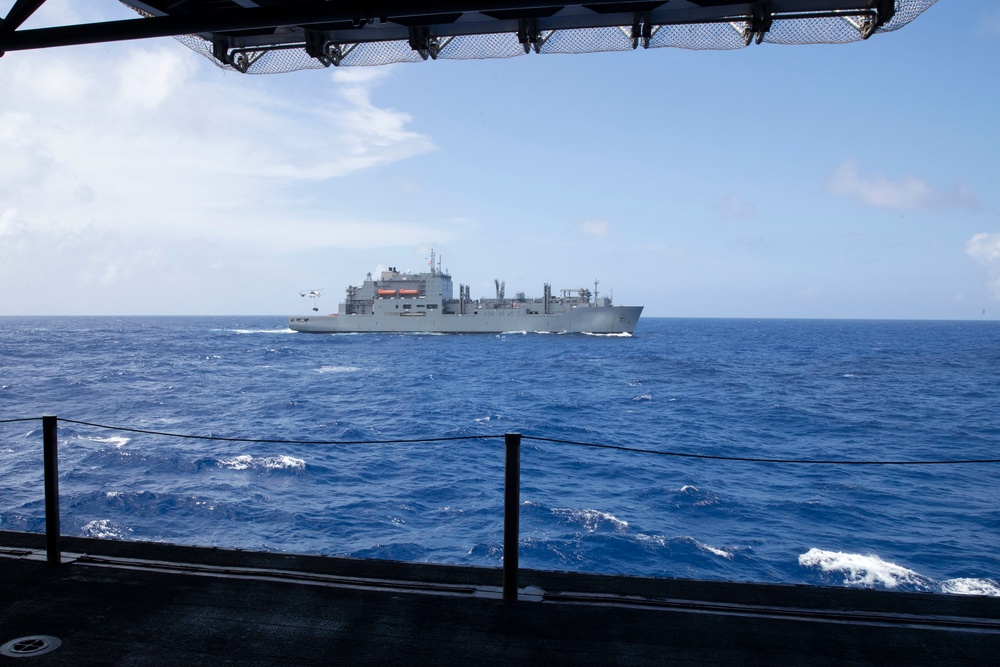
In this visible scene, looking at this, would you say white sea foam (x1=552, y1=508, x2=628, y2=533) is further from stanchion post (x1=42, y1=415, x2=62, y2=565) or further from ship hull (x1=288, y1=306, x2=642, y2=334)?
ship hull (x1=288, y1=306, x2=642, y2=334)

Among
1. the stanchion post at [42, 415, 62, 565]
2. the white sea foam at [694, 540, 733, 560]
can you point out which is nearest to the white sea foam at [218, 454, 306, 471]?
the white sea foam at [694, 540, 733, 560]

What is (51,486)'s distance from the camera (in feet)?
11.4

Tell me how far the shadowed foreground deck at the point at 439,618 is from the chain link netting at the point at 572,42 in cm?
312

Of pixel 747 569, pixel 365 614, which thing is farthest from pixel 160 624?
pixel 747 569

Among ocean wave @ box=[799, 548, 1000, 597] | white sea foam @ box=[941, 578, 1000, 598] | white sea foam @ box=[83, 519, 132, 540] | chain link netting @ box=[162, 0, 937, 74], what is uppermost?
chain link netting @ box=[162, 0, 937, 74]

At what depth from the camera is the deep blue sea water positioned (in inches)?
352

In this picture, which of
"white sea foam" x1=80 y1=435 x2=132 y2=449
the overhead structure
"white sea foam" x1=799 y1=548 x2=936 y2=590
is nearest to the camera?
the overhead structure

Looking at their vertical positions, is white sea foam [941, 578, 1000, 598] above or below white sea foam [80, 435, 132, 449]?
below

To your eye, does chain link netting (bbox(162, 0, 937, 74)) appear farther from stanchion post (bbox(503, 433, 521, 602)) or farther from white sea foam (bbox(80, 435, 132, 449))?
white sea foam (bbox(80, 435, 132, 449))

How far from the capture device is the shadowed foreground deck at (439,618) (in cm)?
268

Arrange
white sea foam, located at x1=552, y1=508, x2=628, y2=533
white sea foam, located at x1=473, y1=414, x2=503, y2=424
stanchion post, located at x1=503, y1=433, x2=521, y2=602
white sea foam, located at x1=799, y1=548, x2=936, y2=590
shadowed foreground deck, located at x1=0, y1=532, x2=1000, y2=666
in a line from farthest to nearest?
white sea foam, located at x1=473, y1=414, x2=503, y2=424 → white sea foam, located at x1=552, y1=508, x2=628, y2=533 → white sea foam, located at x1=799, y1=548, x2=936, y2=590 → stanchion post, located at x1=503, y1=433, x2=521, y2=602 → shadowed foreground deck, located at x1=0, y1=532, x2=1000, y2=666

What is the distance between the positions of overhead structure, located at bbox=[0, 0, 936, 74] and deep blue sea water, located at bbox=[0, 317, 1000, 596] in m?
6.03

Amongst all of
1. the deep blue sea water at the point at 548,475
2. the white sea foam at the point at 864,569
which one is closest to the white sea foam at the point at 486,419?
the deep blue sea water at the point at 548,475

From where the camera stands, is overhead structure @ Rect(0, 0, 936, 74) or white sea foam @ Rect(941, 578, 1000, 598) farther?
white sea foam @ Rect(941, 578, 1000, 598)
